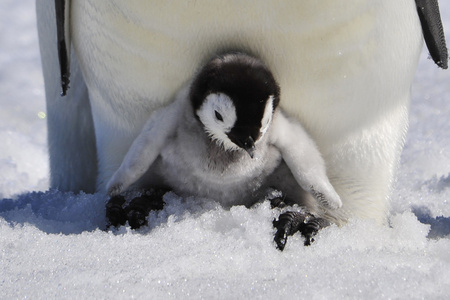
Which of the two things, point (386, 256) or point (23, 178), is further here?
point (23, 178)

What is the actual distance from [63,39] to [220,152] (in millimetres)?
521

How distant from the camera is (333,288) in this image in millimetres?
1247

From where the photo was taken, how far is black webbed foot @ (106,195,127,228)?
5.63ft

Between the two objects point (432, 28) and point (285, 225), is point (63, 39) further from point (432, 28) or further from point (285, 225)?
point (432, 28)

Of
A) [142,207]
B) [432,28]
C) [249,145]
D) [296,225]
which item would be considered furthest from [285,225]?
[432,28]

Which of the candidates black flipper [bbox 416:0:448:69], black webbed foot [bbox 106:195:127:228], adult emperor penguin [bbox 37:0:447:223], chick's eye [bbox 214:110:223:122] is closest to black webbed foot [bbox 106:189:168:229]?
black webbed foot [bbox 106:195:127:228]

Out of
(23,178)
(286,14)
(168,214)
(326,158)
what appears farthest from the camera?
(23,178)

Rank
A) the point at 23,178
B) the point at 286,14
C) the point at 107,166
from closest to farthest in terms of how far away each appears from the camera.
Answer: the point at 286,14 < the point at 107,166 < the point at 23,178

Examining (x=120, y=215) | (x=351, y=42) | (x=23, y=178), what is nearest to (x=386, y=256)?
(x=351, y=42)

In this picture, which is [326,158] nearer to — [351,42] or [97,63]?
[351,42]

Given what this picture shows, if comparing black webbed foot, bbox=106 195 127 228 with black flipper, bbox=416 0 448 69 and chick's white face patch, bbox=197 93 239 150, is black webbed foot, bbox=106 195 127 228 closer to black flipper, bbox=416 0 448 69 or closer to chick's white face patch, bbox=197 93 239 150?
chick's white face patch, bbox=197 93 239 150

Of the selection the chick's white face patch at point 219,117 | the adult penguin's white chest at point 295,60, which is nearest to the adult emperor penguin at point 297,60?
the adult penguin's white chest at point 295,60

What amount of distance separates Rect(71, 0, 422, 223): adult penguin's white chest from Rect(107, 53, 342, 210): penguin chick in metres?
0.05

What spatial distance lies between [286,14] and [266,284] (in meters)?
0.61
